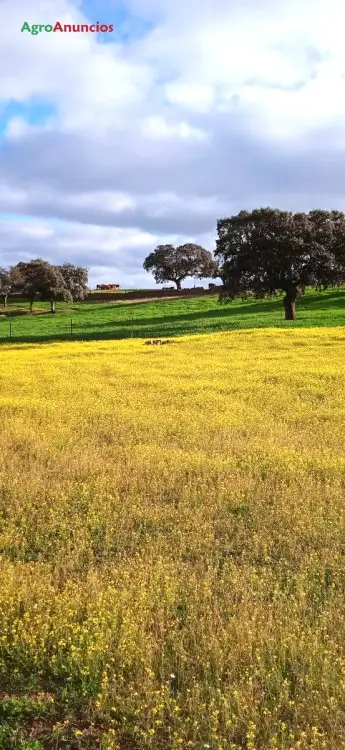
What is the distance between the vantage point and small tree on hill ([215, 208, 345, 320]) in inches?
1781

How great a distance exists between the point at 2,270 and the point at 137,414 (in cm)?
8497

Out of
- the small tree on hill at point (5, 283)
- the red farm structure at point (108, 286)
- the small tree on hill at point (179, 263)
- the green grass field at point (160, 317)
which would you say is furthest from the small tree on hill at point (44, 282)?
the red farm structure at point (108, 286)

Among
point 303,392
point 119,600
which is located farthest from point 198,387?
point 119,600

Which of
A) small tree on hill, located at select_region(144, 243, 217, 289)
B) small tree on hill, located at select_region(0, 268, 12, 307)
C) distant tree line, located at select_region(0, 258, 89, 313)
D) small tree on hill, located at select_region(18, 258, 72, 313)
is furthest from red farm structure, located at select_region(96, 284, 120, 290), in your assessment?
small tree on hill, located at select_region(18, 258, 72, 313)

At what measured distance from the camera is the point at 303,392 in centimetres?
1886

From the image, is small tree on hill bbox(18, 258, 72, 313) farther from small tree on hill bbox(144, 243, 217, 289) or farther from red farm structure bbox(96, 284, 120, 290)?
red farm structure bbox(96, 284, 120, 290)

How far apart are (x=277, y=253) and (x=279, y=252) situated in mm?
165

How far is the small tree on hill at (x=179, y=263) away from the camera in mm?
105438

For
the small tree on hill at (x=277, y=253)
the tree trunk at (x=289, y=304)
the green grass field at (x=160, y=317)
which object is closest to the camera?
the small tree on hill at (x=277, y=253)

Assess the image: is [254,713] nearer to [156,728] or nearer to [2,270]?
[156,728]

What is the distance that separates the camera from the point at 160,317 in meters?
63.7

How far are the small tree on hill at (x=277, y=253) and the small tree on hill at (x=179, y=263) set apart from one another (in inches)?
2263

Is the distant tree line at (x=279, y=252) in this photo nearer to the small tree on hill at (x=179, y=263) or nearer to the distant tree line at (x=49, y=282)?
the distant tree line at (x=49, y=282)

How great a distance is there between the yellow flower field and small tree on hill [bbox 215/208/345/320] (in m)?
31.8
